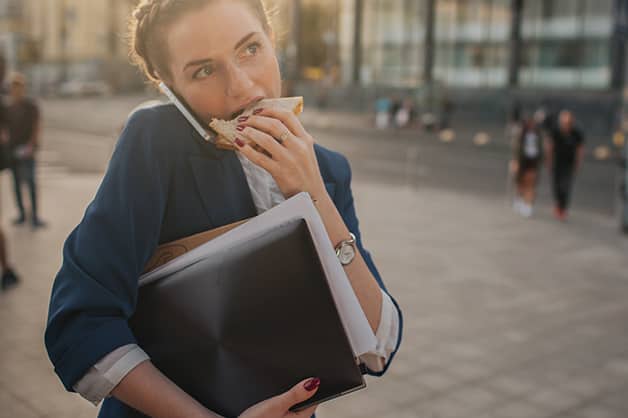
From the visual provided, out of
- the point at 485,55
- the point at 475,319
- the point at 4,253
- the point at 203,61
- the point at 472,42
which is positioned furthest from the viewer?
the point at 472,42

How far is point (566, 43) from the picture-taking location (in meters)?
41.0

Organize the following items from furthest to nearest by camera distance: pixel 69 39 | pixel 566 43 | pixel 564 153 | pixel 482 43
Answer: pixel 69 39, pixel 482 43, pixel 566 43, pixel 564 153

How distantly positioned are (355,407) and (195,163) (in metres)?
3.62

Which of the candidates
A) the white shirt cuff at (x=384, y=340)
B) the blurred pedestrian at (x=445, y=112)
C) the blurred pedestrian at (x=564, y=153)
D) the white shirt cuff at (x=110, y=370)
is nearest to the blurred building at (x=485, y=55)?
the blurred pedestrian at (x=445, y=112)

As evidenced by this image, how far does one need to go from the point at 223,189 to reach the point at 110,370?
392mm

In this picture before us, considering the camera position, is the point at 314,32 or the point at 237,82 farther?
the point at 314,32

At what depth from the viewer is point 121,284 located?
4.28 ft

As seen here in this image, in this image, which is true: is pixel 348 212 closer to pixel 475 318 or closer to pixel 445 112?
pixel 475 318

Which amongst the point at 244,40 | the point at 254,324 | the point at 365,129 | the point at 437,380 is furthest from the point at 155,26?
the point at 365,129

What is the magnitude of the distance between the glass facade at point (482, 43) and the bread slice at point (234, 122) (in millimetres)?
38127

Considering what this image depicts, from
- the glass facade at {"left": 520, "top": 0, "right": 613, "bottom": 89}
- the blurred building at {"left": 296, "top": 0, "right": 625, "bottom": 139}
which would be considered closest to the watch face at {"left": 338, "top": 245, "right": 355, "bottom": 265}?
the blurred building at {"left": 296, "top": 0, "right": 625, "bottom": 139}

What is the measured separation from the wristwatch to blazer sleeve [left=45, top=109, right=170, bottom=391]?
335 mm

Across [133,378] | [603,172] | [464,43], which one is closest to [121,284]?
[133,378]

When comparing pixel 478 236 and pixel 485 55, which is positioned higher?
pixel 485 55
